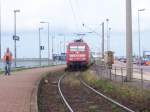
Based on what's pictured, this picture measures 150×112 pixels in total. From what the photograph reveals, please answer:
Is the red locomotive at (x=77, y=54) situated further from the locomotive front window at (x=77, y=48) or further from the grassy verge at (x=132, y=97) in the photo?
the grassy verge at (x=132, y=97)

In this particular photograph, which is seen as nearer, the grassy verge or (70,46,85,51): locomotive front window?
the grassy verge

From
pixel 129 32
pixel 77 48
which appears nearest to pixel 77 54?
pixel 77 48

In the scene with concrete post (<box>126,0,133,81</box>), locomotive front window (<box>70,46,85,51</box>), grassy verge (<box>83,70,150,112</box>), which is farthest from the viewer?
locomotive front window (<box>70,46,85,51</box>)

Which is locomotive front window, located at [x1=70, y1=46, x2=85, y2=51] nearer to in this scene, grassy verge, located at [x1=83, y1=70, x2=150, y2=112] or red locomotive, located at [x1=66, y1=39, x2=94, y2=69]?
red locomotive, located at [x1=66, y1=39, x2=94, y2=69]

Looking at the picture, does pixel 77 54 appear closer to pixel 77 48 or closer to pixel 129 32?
pixel 77 48

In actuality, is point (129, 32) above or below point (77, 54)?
above

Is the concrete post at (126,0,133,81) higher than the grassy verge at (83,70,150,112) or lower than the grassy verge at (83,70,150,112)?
higher

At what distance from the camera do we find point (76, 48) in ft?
213

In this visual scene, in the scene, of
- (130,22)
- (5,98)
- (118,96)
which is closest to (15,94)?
(5,98)

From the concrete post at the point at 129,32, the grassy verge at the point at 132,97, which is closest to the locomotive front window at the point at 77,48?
the concrete post at the point at 129,32

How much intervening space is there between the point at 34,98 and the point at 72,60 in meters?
41.8

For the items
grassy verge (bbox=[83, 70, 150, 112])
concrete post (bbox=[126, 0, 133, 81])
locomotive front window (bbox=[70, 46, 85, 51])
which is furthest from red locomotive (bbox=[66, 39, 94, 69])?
grassy verge (bbox=[83, 70, 150, 112])

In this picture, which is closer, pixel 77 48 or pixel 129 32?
pixel 129 32

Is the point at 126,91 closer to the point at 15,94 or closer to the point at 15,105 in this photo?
the point at 15,94
